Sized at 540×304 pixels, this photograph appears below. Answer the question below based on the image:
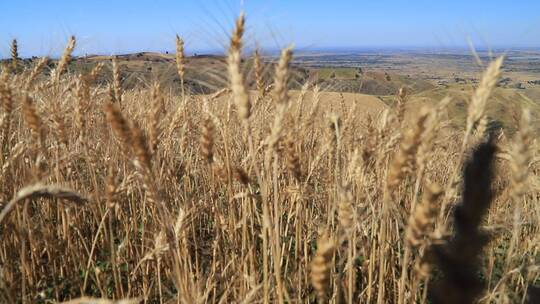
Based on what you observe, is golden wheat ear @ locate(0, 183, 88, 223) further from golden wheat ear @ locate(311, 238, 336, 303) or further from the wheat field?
golden wheat ear @ locate(311, 238, 336, 303)

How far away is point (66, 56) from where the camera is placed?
288 cm

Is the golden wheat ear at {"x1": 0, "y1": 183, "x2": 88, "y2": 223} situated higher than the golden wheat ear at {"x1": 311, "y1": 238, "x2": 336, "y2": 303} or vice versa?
the golden wheat ear at {"x1": 0, "y1": 183, "x2": 88, "y2": 223}

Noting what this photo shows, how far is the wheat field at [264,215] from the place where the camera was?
1.07 metres

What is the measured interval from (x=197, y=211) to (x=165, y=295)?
0.63m

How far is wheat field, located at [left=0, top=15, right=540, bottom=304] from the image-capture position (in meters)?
1.07

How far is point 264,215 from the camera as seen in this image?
4.81 ft

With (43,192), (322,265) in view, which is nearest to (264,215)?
(322,265)

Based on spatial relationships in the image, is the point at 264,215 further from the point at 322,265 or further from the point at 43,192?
the point at 43,192

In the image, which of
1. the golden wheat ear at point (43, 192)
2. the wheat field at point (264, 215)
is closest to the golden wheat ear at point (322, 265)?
the wheat field at point (264, 215)

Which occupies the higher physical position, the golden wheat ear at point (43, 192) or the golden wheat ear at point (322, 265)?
the golden wheat ear at point (43, 192)

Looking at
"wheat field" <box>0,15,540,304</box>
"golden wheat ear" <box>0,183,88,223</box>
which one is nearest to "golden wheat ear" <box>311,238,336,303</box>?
"wheat field" <box>0,15,540,304</box>

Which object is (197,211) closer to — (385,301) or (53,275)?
(53,275)

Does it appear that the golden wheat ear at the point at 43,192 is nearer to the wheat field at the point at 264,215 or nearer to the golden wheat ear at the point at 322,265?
the wheat field at the point at 264,215

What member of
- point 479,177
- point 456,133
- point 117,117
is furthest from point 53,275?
point 456,133
